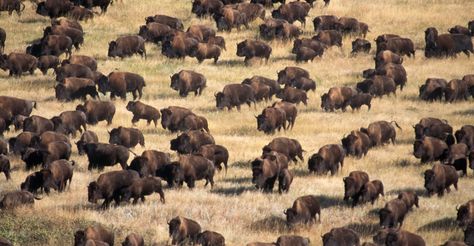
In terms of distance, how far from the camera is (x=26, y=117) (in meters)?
32.9

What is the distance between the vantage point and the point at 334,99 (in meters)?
36.3

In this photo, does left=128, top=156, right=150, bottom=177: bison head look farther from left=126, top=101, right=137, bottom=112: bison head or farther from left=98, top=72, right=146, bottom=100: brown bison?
left=98, top=72, right=146, bottom=100: brown bison

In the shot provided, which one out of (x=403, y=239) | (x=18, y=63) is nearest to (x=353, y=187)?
(x=403, y=239)

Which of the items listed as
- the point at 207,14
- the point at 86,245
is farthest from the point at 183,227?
the point at 207,14

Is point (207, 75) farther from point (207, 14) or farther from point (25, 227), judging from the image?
point (25, 227)

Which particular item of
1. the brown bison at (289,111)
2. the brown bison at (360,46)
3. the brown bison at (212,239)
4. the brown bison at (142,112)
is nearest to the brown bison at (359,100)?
the brown bison at (289,111)

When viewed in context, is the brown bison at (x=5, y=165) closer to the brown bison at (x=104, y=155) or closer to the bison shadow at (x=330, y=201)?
the brown bison at (x=104, y=155)

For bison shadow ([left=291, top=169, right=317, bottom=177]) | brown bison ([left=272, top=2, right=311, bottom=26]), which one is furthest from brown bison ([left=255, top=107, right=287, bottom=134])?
brown bison ([left=272, top=2, right=311, bottom=26])

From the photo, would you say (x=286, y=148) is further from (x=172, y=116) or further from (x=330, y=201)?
(x=172, y=116)

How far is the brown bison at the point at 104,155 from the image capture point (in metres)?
27.9

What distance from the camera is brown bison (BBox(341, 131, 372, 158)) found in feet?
99.8

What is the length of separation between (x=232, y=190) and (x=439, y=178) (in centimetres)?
488

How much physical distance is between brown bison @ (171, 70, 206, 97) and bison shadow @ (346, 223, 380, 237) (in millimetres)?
14078

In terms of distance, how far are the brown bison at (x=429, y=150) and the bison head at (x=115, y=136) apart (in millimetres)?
7850
